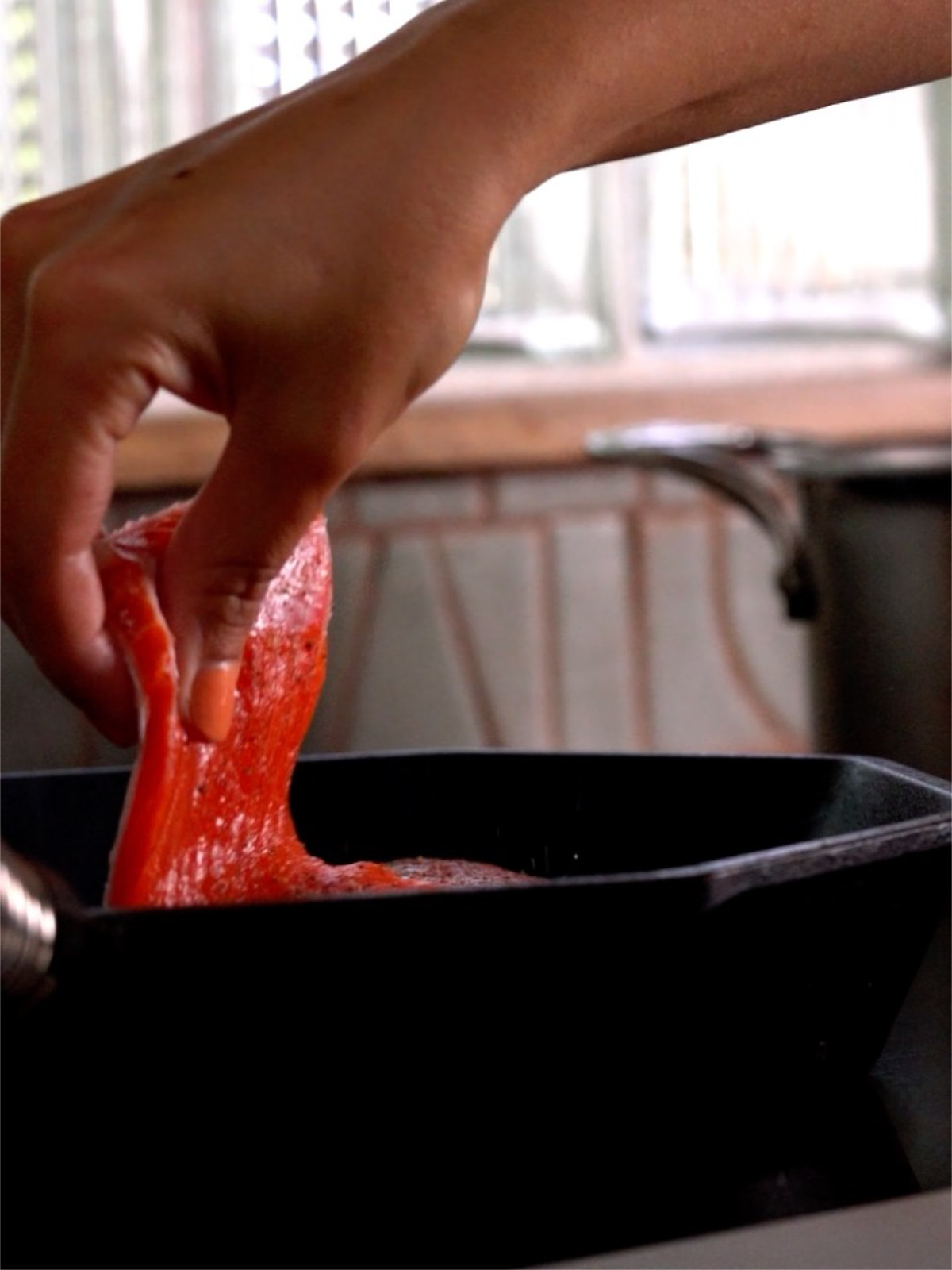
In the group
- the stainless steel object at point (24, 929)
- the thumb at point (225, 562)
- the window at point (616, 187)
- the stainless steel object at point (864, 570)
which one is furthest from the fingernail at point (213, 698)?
the window at point (616, 187)

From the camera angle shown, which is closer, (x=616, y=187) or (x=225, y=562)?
(x=225, y=562)

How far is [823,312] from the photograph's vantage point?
6.73 feet

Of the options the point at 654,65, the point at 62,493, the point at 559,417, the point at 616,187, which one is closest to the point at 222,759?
the point at 62,493

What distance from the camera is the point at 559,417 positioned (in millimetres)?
1830

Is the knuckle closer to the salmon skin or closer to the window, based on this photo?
the salmon skin

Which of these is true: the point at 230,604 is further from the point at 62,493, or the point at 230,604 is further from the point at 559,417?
the point at 559,417

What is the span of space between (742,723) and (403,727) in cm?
38

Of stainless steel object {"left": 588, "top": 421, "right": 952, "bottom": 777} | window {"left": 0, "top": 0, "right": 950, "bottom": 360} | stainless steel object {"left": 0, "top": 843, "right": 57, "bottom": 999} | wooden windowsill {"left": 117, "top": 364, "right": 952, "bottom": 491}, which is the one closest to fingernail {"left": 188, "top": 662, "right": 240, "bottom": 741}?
stainless steel object {"left": 0, "top": 843, "right": 57, "bottom": 999}

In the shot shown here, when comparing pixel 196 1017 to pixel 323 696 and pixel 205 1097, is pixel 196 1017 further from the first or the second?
pixel 323 696

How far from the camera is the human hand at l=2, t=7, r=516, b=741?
0.41m

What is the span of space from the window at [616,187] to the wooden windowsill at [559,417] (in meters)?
0.09

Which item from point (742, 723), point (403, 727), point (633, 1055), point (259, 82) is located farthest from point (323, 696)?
point (633, 1055)

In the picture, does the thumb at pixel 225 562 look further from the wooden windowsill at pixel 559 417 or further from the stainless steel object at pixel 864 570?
the wooden windowsill at pixel 559 417

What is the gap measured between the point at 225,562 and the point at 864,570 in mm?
730
